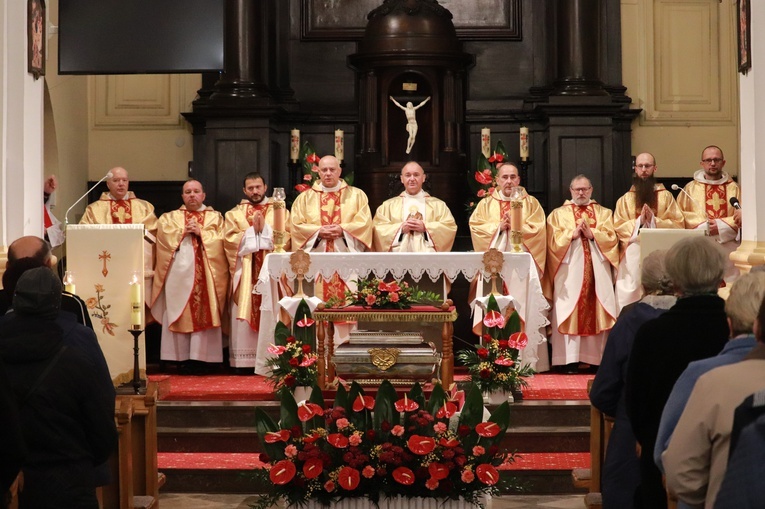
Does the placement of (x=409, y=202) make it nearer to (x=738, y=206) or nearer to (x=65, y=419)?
(x=738, y=206)

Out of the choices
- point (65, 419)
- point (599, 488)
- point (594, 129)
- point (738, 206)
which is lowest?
point (599, 488)

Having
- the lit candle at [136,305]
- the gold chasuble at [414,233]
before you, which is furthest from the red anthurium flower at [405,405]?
the gold chasuble at [414,233]

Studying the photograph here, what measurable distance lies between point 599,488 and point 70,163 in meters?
7.92

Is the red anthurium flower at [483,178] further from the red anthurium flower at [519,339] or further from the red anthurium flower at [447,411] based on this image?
the red anthurium flower at [447,411]

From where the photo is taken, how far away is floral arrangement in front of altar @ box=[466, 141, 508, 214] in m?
11.2

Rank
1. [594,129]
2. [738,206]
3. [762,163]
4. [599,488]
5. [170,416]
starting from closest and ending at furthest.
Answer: [599,488] → [762,163] → [170,416] → [738,206] → [594,129]

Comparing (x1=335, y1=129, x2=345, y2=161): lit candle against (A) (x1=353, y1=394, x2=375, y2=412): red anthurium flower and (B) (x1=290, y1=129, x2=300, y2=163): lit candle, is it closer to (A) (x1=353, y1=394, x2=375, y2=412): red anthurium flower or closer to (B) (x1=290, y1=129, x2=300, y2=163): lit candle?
(B) (x1=290, y1=129, x2=300, y2=163): lit candle

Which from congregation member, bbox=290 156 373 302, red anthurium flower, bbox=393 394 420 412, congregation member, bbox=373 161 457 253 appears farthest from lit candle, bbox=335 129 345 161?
red anthurium flower, bbox=393 394 420 412

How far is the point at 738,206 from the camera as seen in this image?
10.1 m

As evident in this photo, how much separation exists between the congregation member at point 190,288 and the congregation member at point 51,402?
630cm

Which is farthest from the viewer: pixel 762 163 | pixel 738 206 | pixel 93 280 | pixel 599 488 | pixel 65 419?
pixel 738 206

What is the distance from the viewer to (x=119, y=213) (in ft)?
36.1

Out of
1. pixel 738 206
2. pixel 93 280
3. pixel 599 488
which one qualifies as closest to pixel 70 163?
pixel 93 280

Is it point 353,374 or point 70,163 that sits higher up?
point 70,163
